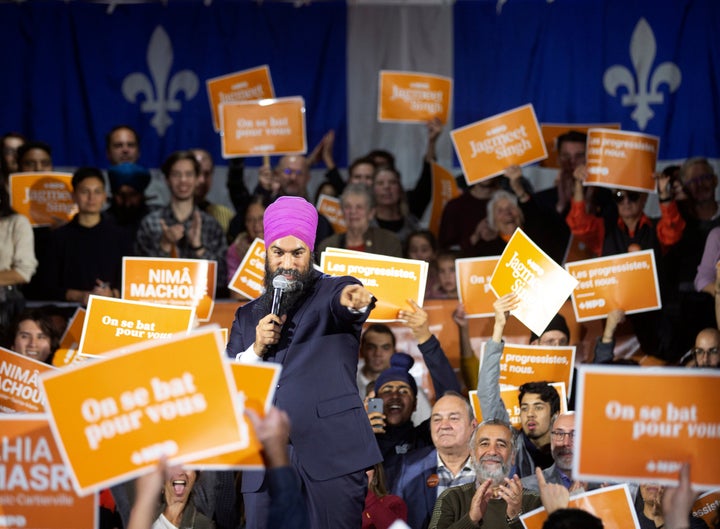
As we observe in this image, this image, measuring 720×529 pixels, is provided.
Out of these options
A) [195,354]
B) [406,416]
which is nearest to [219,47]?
[406,416]

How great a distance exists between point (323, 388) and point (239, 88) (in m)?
4.81

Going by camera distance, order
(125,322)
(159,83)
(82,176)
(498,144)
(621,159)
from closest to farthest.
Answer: (125,322), (621,159), (82,176), (498,144), (159,83)

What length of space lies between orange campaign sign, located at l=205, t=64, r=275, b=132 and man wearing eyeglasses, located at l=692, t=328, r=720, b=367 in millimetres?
4001

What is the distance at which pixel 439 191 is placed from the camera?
8594 mm

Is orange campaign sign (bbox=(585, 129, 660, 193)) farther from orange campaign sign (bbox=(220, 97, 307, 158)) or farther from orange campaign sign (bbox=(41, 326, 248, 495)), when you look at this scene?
orange campaign sign (bbox=(41, 326, 248, 495))

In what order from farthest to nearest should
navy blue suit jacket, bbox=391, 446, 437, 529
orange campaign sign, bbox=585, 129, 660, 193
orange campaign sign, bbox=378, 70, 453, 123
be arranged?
1. orange campaign sign, bbox=378, 70, 453, 123
2. orange campaign sign, bbox=585, 129, 660, 193
3. navy blue suit jacket, bbox=391, 446, 437, 529

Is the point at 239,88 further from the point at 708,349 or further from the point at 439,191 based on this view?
the point at 708,349

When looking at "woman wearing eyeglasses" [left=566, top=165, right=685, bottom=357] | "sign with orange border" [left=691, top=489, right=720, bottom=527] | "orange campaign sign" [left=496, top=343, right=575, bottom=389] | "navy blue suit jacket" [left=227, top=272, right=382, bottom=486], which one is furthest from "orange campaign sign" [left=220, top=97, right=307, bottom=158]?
"sign with orange border" [left=691, top=489, right=720, bottom=527]

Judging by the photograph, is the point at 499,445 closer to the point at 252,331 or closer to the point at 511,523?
the point at 511,523

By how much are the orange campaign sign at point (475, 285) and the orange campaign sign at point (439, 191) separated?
1765 millimetres

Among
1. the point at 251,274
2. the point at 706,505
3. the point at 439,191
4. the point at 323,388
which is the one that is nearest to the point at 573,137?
the point at 439,191

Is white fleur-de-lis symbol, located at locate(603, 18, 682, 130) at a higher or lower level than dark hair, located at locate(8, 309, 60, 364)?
higher

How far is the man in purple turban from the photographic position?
438 cm

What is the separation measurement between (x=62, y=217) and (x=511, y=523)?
412cm
